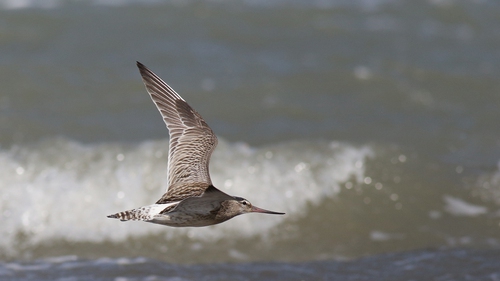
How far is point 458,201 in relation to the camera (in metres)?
6.48

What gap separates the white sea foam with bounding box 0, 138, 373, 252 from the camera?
5.98 meters

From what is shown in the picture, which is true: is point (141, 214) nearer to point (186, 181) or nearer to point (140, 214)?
point (140, 214)

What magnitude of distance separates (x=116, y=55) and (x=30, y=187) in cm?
280

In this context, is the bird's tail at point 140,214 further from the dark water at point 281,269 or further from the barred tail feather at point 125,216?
the dark water at point 281,269

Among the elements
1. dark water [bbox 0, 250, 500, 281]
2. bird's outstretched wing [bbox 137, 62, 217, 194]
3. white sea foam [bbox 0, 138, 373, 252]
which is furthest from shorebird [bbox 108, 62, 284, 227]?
white sea foam [bbox 0, 138, 373, 252]

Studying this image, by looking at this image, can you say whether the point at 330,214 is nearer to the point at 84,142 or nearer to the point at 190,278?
the point at 190,278

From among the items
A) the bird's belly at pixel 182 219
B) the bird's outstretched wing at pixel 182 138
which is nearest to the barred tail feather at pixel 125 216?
the bird's belly at pixel 182 219

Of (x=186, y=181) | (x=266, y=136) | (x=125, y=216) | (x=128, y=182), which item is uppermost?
(x=266, y=136)

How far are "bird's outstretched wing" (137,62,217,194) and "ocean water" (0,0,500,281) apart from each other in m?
1.04

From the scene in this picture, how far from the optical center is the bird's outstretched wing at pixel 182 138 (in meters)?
4.15

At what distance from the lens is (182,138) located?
438 centimetres

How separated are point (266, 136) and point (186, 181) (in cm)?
335

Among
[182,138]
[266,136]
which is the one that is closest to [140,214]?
[182,138]

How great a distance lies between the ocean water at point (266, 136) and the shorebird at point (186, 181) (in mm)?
1077
